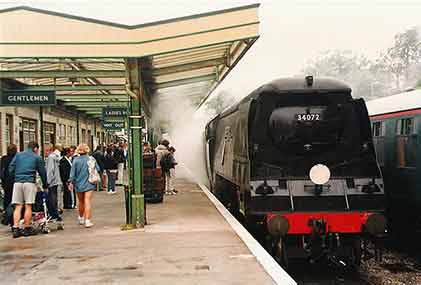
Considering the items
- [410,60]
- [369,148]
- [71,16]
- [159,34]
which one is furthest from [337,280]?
[410,60]

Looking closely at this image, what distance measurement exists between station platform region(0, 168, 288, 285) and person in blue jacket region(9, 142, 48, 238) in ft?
1.07

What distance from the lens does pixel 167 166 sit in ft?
56.3

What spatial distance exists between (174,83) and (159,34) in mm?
7066

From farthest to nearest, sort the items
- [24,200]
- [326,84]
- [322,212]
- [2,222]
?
[2,222]
[24,200]
[326,84]
[322,212]

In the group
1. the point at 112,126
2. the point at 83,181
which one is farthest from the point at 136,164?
the point at 112,126

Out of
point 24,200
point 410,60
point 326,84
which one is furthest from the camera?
point 410,60

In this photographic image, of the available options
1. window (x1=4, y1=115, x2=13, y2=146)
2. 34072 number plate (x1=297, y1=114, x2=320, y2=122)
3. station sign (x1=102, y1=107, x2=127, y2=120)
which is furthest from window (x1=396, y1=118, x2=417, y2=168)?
window (x1=4, y1=115, x2=13, y2=146)

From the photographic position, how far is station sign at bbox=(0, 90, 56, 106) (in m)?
11.9

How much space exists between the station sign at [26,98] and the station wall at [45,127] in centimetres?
317

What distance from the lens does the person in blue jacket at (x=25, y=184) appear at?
1000cm

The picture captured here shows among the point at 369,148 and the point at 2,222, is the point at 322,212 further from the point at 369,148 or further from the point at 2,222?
the point at 2,222

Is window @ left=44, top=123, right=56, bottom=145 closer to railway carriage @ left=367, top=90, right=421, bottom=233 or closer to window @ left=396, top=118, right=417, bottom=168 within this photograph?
railway carriage @ left=367, top=90, right=421, bottom=233

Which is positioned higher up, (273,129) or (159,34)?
(159,34)

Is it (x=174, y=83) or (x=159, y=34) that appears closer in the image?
(x=159, y=34)
